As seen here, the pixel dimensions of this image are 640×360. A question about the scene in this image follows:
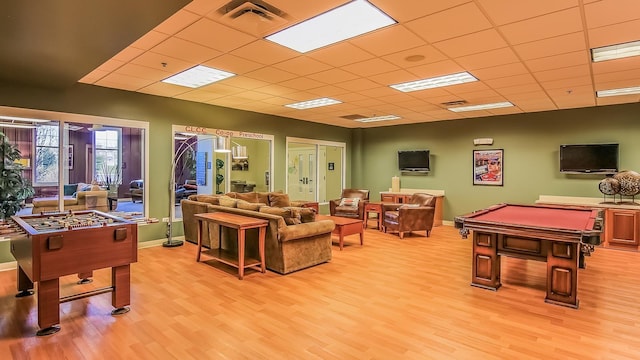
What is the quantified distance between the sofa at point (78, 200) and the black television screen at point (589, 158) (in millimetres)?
9649

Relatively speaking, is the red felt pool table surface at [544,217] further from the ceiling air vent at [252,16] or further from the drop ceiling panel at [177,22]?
the drop ceiling panel at [177,22]

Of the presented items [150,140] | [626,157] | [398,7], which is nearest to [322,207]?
[150,140]

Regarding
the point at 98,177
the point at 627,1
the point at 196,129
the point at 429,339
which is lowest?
the point at 429,339

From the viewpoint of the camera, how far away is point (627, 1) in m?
2.75

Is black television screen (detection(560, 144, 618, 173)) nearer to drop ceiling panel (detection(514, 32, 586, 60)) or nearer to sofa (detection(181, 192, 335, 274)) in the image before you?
drop ceiling panel (detection(514, 32, 586, 60))

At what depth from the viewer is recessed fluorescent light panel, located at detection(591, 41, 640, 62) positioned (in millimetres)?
3787

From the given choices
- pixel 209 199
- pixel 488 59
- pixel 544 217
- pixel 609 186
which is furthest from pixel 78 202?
pixel 609 186

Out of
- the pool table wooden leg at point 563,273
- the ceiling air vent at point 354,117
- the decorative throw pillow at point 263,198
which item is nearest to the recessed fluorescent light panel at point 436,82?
the pool table wooden leg at point 563,273

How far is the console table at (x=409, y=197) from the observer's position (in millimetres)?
9131

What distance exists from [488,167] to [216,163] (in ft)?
22.0

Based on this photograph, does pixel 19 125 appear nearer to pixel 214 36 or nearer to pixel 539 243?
pixel 214 36

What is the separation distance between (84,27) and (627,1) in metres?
4.60

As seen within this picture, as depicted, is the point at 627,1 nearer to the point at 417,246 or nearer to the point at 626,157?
the point at 417,246

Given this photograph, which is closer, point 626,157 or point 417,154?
point 626,157
